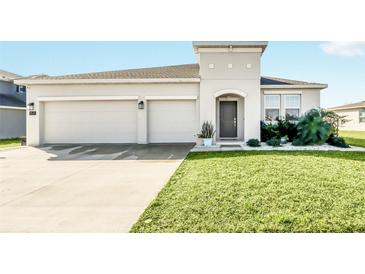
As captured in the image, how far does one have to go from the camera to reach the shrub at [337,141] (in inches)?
464

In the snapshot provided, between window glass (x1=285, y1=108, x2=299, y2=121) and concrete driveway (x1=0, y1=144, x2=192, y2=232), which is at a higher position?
window glass (x1=285, y1=108, x2=299, y2=121)

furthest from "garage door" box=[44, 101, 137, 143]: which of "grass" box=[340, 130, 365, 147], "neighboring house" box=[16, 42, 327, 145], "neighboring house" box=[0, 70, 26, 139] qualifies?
"grass" box=[340, 130, 365, 147]

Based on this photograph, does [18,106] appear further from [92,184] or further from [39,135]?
[92,184]

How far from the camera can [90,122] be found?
14.5m

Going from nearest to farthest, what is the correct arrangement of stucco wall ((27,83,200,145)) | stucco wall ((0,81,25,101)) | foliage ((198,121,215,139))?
1. foliage ((198,121,215,139))
2. stucco wall ((27,83,200,145))
3. stucco wall ((0,81,25,101))

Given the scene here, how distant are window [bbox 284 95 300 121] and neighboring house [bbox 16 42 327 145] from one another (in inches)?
6.1

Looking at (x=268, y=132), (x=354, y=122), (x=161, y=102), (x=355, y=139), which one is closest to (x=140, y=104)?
(x=161, y=102)

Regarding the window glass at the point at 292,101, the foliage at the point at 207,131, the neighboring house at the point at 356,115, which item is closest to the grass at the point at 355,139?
the window glass at the point at 292,101

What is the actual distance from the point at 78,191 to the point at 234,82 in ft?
32.6

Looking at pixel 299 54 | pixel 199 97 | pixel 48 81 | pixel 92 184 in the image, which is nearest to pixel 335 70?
pixel 299 54

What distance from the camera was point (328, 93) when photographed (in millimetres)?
15898

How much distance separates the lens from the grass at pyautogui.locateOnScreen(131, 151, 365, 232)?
3.61 m

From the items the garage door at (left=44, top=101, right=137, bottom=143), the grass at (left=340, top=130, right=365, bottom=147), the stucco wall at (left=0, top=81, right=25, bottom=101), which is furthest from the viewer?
the stucco wall at (left=0, top=81, right=25, bottom=101)

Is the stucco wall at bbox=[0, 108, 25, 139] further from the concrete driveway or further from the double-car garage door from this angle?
the concrete driveway
